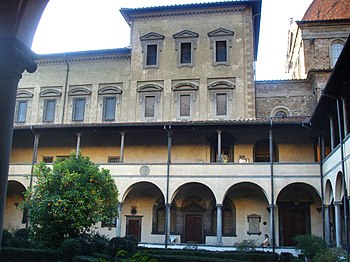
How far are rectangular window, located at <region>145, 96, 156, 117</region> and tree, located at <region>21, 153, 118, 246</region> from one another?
925cm

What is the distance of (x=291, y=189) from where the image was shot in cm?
2678

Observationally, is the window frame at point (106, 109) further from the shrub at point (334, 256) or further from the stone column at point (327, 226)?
the shrub at point (334, 256)

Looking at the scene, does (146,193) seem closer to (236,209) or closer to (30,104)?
(236,209)

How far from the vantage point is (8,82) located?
6.09m

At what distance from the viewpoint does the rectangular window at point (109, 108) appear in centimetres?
3156

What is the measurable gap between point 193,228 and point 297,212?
6218mm

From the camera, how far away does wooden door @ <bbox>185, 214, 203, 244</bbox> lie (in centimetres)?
2764

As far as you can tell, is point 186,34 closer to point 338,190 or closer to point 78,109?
point 78,109

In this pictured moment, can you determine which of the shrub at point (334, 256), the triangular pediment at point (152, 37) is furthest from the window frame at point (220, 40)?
the shrub at point (334, 256)

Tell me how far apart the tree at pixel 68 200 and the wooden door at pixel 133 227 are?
6.44 m

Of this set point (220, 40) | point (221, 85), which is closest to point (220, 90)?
point (221, 85)

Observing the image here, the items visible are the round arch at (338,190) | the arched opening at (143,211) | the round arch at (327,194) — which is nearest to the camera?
the round arch at (338,190)

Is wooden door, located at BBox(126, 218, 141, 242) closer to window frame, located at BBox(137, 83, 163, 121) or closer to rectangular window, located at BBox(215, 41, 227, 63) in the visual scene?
window frame, located at BBox(137, 83, 163, 121)

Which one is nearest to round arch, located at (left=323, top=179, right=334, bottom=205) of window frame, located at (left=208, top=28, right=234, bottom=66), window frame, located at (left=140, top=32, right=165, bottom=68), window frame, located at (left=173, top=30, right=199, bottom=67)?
window frame, located at (left=208, top=28, right=234, bottom=66)
